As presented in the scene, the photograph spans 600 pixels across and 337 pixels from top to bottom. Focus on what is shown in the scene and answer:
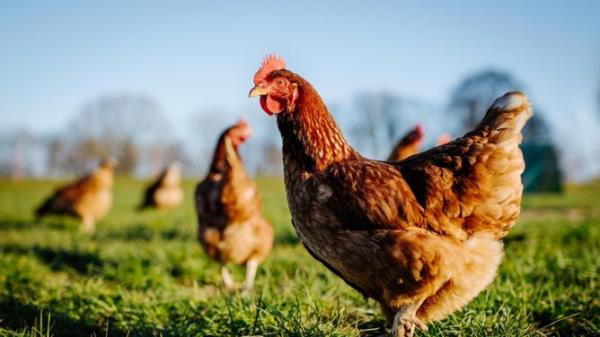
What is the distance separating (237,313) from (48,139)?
51996 millimetres

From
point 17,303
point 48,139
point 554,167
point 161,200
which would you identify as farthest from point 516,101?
point 48,139

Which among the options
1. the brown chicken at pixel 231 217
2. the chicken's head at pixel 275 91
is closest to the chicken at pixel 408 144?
the brown chicken at pixel 231 217

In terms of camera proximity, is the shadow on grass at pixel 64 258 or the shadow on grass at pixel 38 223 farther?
the shadow on grass at pixel 38 223

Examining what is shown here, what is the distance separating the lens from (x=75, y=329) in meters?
2.99

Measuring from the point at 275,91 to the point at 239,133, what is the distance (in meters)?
2.37

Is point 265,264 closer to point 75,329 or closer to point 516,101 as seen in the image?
point 75,329

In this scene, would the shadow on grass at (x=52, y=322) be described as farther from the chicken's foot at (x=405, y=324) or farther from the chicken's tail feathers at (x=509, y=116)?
the chicken's tail feathers at (x=509, y=116)

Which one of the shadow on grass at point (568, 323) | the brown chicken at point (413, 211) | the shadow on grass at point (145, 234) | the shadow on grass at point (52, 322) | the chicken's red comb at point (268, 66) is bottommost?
the shadow on grass at point (145, 234)

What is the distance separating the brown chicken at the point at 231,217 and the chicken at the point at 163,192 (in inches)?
354

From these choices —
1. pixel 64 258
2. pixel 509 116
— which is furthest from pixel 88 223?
pixel 509 116

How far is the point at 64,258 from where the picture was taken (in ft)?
19.4

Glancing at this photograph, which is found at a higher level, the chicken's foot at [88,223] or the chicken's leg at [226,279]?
the chicken's leg at [226,279]

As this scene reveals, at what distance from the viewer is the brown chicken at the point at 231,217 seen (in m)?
4.83

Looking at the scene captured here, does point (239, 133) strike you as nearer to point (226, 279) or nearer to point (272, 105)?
point (226, 279)
